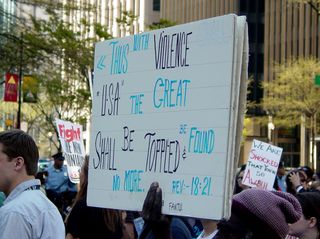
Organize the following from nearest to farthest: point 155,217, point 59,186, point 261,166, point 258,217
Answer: point 258,217
point 155,217
point 261,166
point 59,186

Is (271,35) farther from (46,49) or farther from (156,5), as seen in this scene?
(46,49)

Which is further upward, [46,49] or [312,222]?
[46,49]

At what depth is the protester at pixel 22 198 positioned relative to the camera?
12.6ft

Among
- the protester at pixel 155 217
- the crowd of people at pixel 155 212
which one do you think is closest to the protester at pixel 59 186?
the crowd of people at pixel 155 212

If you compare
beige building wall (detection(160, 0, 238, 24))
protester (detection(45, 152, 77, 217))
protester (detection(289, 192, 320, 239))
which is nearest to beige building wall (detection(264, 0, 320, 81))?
beige building wall (detection(160, 0, 238, 24))

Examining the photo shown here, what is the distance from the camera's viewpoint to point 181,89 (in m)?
3.73

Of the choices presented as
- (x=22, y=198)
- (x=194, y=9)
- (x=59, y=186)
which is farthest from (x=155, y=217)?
(x=194, y=9)

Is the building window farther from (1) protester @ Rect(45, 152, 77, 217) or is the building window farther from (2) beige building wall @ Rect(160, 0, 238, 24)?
(1) protester @ Rect(45, 152, 77, 217)

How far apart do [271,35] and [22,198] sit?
65.6 m

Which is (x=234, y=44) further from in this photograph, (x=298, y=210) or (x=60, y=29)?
(x=60, y=29)

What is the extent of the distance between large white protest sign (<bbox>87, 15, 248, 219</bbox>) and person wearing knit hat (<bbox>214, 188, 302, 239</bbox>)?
0.07m

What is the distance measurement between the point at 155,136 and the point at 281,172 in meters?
11.1

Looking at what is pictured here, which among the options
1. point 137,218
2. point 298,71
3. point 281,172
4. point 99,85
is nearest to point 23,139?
point 99,85

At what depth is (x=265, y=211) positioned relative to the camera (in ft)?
11.0
